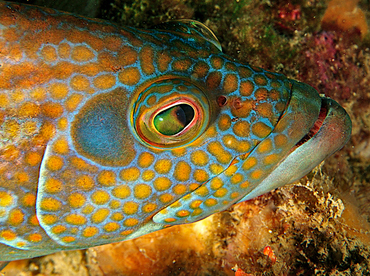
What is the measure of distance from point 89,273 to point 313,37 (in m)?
5.23

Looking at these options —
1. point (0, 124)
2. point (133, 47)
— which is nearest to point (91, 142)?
point (0, 124)

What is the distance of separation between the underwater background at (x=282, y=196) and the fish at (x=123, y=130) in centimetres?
75

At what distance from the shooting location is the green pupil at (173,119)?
1962 millimetres

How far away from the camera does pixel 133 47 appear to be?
7.26 ft

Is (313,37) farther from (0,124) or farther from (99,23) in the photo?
(0,124)

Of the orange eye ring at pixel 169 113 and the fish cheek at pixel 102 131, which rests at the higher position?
the orange eye ring at pixel 169 113

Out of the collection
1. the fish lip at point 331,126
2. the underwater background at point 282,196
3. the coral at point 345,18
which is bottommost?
the underwater background at point 282,196

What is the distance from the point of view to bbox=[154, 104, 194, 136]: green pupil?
1962 millimetres

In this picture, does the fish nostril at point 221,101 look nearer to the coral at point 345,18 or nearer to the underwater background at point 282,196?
the underwater background at point 282,196

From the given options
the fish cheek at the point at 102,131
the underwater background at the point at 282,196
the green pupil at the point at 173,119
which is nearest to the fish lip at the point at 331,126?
the underwater background at the point at 282,196

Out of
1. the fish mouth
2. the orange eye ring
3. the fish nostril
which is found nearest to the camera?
the orange eye ring

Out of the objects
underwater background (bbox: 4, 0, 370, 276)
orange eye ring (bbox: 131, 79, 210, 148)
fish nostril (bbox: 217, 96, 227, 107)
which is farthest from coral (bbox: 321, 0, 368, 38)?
orange eye ring (bbox: 131, 79, 210, 148)

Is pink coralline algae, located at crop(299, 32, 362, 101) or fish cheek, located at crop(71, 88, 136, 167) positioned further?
pink coralline algae, located at crop(299, 32, 362, 101)

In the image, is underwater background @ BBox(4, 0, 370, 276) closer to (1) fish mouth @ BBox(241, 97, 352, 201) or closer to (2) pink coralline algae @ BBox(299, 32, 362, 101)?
(2) pink coralline algae @ BBox(299, 32, 362, 101)
